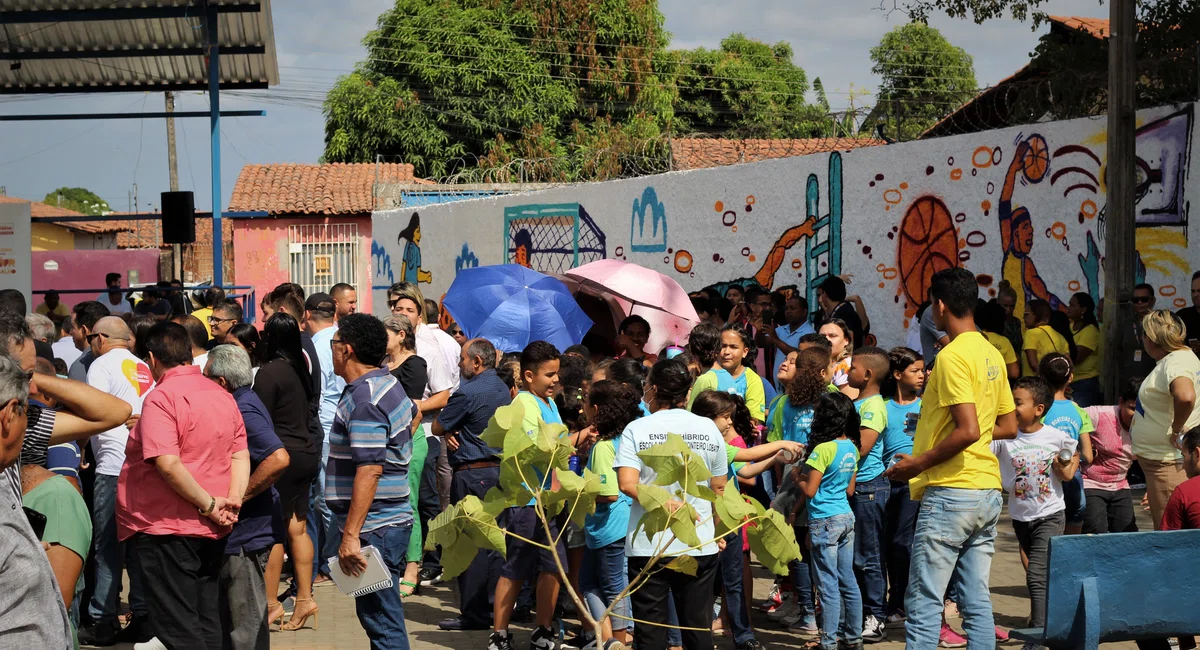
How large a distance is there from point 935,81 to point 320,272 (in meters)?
31.4

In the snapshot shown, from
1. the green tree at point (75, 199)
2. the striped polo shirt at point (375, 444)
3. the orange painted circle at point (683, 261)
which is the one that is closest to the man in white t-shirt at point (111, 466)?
the striped polo shirt at point (375, 444)

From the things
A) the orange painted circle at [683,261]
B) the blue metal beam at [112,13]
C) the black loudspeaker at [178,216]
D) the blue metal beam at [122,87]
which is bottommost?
the orange painted circle at [683,261]

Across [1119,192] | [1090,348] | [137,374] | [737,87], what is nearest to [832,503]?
[137,374]

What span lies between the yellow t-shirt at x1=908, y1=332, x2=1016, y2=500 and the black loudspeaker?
13190 millimetres

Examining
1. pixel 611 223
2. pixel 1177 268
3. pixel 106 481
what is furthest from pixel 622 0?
pixel 106 481

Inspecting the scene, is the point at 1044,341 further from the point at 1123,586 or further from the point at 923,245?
the point at 1123,586

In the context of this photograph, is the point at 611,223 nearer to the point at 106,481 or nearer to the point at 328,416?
the point at 328,416

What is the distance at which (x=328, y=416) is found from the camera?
7.88 metres

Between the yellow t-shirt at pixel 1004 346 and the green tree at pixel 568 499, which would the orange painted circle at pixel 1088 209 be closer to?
the yellow t-shirt at pixel 1004 346

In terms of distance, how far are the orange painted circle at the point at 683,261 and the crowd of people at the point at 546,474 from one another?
7274 millimetres

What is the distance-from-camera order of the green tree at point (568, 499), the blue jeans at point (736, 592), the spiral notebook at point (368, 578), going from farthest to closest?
1. the blue jeans at point (736, 592)
2. the spiral notebook at point (368, 578)
3. the green tree at point (568, 499)

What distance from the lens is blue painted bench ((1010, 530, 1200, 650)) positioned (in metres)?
4.70

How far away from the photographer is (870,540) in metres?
6.60

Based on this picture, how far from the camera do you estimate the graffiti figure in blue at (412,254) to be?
2388 cm
